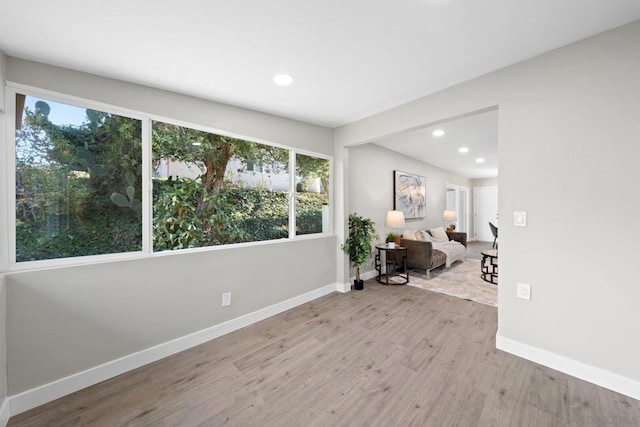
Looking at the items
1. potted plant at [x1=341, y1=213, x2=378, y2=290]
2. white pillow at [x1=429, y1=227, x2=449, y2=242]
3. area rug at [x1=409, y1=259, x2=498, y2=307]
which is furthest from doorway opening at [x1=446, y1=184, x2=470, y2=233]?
potted plant at [x1=341, y1=213, x2=378, y2=290]

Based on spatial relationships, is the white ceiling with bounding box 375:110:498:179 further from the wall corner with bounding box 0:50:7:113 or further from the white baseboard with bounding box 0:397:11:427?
the white baseboard with bounding box 0:397:11:427

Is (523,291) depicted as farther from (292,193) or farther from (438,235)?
(438,235)

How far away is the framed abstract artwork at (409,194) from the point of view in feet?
16.6

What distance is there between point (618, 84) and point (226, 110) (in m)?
3.17

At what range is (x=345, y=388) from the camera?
175 centimetres

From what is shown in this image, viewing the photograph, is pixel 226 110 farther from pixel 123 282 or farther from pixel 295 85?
pixel 123 282

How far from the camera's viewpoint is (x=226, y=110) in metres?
2.62

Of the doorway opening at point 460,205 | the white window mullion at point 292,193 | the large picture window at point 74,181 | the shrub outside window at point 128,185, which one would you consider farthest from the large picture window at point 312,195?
the doorway opening at point 460,205

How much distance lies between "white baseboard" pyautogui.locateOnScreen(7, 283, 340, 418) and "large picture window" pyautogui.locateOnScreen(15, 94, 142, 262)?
0.88 meters

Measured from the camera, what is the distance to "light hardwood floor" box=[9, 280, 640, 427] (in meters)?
1.51

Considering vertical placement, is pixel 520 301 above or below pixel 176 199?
below

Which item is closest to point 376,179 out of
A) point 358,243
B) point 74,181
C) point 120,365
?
point 358,243

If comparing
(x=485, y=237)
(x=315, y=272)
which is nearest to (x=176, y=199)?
(x=315, y=272)

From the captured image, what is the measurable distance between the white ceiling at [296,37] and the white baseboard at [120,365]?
2.28 m
